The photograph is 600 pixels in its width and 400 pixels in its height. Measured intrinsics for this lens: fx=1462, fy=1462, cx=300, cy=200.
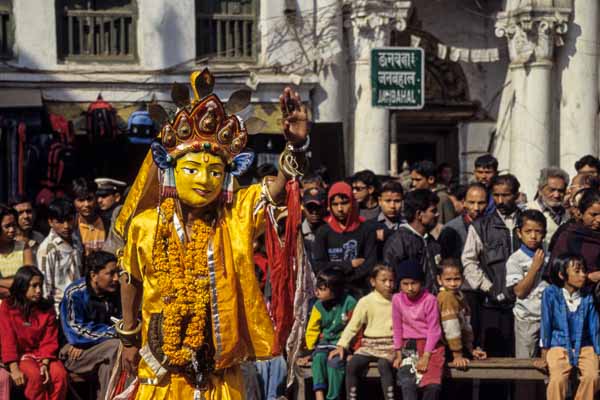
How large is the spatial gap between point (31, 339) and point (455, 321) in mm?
3097

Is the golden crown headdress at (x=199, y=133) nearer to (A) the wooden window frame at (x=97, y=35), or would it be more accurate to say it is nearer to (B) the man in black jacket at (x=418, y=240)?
(B) the man in black jacket at (x=418, y=240)

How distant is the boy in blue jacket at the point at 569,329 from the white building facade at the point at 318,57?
5.49m

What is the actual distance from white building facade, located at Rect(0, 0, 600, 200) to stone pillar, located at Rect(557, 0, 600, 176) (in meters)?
0.01

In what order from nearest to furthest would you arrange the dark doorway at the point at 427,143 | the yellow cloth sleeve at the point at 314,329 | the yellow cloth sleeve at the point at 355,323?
the yellow cloth sleeve at the point at 355,323 < the yellow cloth sleeve at the point at 314,329 < the dark doorway at the point at 427,143

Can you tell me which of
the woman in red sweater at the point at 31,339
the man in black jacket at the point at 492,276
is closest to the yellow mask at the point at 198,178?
the woman in red sweater at the point at 31,339

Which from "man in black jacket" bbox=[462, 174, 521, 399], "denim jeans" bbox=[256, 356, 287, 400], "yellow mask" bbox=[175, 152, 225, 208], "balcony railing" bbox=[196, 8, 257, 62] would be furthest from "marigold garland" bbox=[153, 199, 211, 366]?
"balcony railing" bbox=[196, 8, 257, 62]

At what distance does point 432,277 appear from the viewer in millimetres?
11188

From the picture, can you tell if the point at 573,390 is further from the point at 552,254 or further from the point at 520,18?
the point at 520,18

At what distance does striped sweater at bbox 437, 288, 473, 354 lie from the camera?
10.7 m

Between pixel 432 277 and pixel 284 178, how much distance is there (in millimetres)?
3575

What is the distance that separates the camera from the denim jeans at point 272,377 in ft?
35.6

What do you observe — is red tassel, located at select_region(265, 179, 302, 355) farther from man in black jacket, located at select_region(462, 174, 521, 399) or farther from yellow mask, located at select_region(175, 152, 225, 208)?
man in black jacket, located at select_region(462, 174, 521, 399)

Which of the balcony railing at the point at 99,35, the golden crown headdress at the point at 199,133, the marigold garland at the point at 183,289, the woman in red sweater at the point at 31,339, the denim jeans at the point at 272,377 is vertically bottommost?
the denim jeans at the point at 272,377

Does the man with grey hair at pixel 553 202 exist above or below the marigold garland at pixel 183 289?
above
